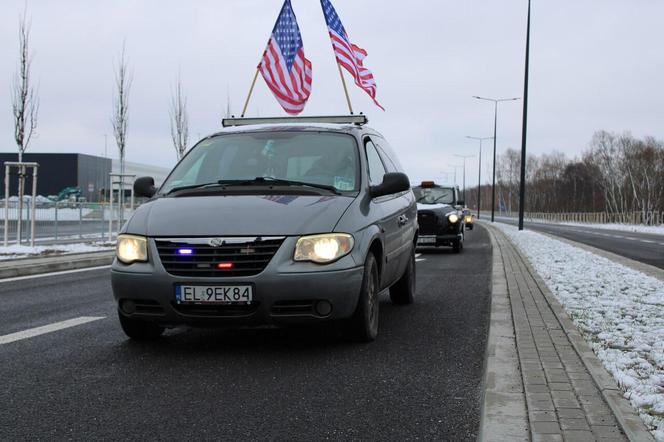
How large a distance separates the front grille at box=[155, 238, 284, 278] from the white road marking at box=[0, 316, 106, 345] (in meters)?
1.82

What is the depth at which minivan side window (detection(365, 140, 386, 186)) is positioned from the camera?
19.7 feet

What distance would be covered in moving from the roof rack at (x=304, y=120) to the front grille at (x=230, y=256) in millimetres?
2533

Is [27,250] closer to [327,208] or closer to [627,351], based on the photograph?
[327,208]

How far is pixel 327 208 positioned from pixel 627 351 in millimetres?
2250

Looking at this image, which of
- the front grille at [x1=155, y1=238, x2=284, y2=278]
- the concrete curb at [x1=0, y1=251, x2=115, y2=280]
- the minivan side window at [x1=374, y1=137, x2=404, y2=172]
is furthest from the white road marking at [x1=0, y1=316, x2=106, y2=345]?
the concrete curb at [x1=0, y1=251, x2=115, y2=280]

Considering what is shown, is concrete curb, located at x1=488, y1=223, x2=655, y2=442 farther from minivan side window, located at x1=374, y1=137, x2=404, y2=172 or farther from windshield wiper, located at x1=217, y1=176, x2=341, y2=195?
minivan side window, located at x1=374, y1=137, x2=404, y2=172

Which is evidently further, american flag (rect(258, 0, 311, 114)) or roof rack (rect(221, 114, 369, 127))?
american flag (rect(258, 0, 311, 114))

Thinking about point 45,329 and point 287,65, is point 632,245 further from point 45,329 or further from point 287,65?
point 45,329

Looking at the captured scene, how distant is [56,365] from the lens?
457 cm

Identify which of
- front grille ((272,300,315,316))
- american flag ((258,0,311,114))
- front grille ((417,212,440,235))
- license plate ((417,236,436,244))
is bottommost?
license plate ((417,236,436,244))

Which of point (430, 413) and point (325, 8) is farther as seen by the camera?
point (325, 8)

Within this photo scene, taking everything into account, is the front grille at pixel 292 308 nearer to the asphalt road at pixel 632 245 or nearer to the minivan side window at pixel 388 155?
the minivan side window at pixel 388 155

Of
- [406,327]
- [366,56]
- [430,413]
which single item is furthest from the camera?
[366,56]

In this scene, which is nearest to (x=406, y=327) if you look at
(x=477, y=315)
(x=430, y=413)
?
(x=477, y=315)
